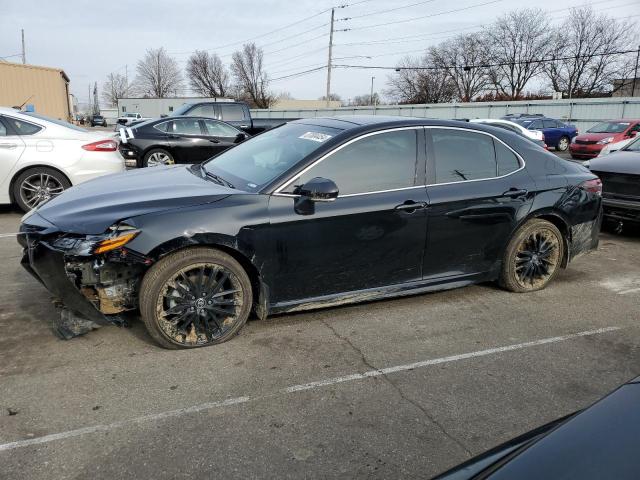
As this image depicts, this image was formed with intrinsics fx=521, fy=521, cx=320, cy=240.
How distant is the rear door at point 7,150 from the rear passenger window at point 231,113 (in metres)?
7.57

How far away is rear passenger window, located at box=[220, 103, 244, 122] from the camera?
14742 millimetres

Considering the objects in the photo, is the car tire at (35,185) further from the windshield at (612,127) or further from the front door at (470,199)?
the windshield at (612,127)

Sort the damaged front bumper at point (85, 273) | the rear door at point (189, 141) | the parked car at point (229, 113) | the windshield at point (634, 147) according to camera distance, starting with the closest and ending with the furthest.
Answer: the damaged front bumper at point (85, 273), the windshield at point (634, 147), the rear door at point (189, 141), the parked car at point (229, 113)

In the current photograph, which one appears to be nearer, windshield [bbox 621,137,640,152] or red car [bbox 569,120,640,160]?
windshield [bbox 621,137,640,152]

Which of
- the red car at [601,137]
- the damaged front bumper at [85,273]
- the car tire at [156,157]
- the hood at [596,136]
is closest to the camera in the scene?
the damaged front bumper at [85,273]

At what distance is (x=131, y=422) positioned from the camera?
2.86m

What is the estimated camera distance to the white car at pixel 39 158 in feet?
24.8

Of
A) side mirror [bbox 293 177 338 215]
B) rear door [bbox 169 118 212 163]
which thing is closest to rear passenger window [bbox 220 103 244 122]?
rear door [bbox 169 118 212 163]

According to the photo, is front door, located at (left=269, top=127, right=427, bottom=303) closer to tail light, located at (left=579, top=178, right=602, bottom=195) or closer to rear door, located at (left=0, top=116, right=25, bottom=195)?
tail light, located at (left=579, top=178, right=602, bottom=195)

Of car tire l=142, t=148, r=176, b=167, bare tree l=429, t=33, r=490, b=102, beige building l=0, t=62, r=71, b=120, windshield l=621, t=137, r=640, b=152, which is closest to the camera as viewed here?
windshield l=621, t=137, r=640, b=152

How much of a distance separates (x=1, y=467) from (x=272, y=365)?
5.24 feet

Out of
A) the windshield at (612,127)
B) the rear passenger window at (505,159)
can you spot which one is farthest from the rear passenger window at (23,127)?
the windshield at (612,127)

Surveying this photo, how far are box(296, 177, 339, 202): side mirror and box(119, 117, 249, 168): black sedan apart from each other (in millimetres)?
7905

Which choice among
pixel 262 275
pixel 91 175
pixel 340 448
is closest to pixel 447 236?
pixel 262 275
